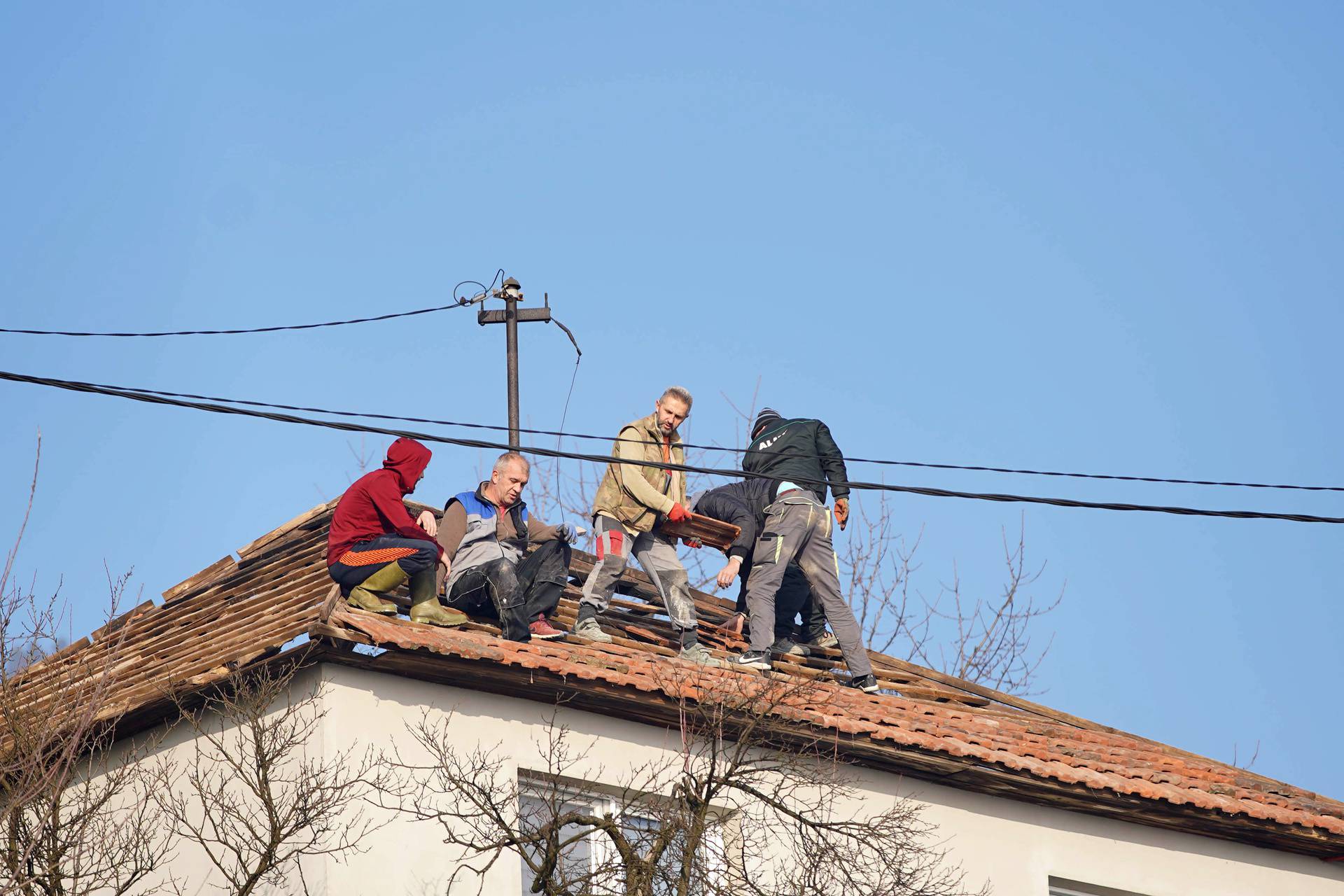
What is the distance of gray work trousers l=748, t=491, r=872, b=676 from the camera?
541 inches

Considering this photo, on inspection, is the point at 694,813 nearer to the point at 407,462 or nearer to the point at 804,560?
the point at 407,462

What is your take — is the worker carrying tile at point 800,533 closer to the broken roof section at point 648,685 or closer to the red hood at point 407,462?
the broken roof section at point 648,685

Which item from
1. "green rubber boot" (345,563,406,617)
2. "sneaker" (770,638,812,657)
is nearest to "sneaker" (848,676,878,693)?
"sneaker" (770,638,812,657)

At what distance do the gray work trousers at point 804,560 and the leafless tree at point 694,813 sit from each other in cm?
97

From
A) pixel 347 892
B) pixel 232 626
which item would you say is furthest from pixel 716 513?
pixel 347 892

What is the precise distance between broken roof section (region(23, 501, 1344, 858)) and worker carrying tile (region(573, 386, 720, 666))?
324 millimetres

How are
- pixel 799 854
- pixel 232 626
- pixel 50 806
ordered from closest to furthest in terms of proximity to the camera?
pixel 50 806 < pixel 799 854 < pixel 232 626

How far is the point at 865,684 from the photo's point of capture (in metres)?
14.2

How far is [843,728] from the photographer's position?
12.2m

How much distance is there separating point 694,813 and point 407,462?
3.86 metres

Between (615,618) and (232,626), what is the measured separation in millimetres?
3053

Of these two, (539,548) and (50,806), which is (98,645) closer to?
(539,548)

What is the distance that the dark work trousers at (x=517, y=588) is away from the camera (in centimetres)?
1242

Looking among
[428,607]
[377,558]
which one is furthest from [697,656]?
[377,558]
